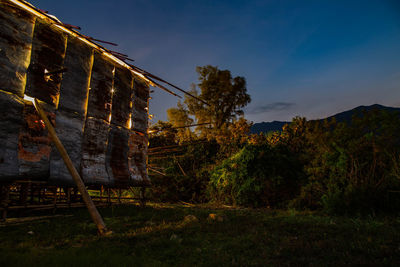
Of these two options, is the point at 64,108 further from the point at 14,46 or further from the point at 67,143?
the point at 14,46

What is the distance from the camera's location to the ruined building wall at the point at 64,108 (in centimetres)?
712

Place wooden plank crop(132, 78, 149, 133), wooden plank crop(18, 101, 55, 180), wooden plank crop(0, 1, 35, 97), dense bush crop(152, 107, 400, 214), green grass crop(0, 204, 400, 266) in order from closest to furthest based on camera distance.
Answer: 1. green grass crop(0, 204, 400, 266)
2. wooden plank crop(0, 1, 35, 97)
3. wooden plank crop(18, 101, 55, 180)
4. dense bush crop(152, 107, 400, 214)
5. wooden plank crop(132, 78, 149, 133)

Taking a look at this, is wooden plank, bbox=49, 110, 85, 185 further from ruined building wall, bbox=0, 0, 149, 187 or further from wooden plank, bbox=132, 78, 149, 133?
wooden plank, bbox=132, 78, 149, 133

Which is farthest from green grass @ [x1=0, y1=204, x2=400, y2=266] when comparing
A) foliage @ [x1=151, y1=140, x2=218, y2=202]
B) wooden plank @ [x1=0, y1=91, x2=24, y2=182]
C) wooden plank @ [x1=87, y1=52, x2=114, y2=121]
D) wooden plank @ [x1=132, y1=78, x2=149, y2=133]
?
foliage @ [x1=151, y1=140, x2=218, y2=202]

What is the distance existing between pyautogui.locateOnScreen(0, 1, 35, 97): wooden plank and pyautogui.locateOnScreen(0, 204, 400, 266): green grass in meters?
4.44

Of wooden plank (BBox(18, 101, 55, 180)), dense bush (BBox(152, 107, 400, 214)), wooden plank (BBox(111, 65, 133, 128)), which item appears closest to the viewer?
wooden plank (BBox(18, 101, 55, 180))

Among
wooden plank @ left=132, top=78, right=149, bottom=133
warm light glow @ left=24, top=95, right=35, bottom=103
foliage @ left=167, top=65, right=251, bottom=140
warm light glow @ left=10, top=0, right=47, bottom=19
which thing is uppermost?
foliage @ left=167, top=65, right=251, bottom=140

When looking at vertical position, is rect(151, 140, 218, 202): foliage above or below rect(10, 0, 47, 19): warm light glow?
below

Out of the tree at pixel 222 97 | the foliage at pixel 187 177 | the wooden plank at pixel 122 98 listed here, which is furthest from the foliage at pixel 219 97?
the wooden plank at pixel 122 98

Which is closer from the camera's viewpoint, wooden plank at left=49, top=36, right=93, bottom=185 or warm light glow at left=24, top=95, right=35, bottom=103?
warm light glow at left=24, top=95, right=35, bottom=103

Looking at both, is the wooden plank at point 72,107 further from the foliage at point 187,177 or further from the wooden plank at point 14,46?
the foliage at point 187,177

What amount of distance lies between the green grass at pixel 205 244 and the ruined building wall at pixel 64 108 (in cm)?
222

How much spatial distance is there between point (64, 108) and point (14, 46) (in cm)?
249

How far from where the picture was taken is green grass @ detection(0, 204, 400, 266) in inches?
158
